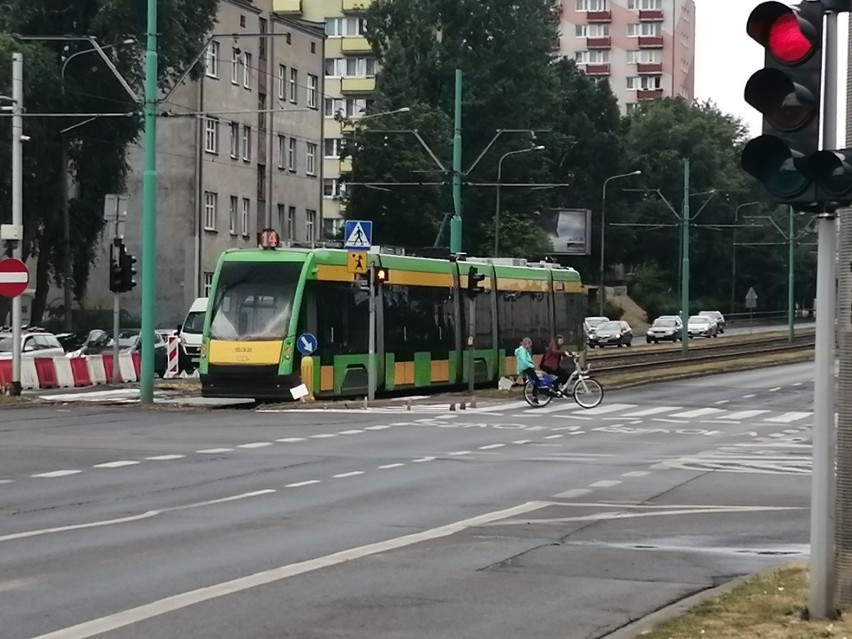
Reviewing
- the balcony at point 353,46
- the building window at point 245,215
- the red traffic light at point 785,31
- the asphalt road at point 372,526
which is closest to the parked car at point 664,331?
the building window at point 245,215

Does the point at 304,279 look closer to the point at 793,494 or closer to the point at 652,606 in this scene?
the point at 793,494

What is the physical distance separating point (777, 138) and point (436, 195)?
77654 millimetres

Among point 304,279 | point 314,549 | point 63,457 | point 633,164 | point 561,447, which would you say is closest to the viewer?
point 314,549

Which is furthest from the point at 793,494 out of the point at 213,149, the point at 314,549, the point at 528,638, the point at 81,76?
the point at 213,149

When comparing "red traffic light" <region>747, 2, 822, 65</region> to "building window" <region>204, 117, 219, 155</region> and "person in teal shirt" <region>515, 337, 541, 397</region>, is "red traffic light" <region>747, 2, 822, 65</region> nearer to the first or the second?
"person in teal shirt" <region>515, 337, 541, 397</region>

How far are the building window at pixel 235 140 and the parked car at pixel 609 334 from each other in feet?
71.1

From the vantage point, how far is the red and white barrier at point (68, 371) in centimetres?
4394

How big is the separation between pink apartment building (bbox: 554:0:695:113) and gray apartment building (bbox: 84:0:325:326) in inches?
2970

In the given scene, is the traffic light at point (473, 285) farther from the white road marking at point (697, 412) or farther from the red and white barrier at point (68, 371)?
the red and white barrier at point (68, 371)

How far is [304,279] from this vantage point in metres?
37.1

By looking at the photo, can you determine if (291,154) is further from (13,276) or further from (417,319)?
(13,276)

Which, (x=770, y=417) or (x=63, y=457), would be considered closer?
(x=63, y=457)

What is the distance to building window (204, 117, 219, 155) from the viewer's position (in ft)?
259

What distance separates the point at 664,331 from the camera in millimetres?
103250
